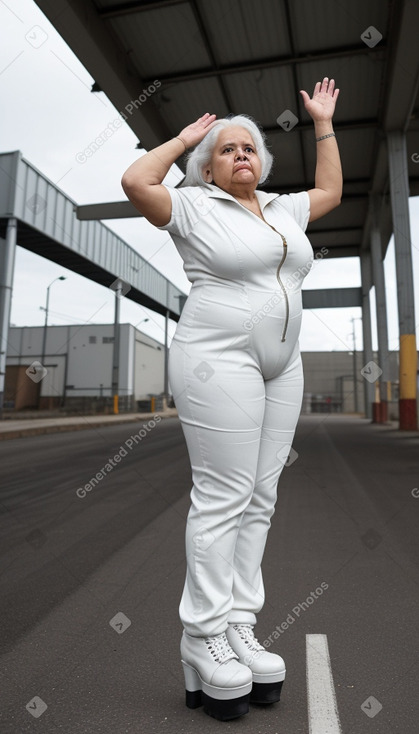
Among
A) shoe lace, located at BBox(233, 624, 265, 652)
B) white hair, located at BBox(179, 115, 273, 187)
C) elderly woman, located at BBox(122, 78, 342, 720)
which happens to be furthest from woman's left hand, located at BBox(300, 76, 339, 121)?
shoe lace, located at BBox(233, 624, 265, 652)

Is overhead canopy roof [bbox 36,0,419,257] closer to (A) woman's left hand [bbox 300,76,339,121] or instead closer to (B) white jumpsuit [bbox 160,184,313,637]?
(A) woman's left hand [bbox 300,76,339,121]

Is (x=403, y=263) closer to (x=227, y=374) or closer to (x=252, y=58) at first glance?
(x=252, y=58)

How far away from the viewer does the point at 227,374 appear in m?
1.38

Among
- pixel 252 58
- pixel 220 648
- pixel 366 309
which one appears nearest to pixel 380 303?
pixel 366 309

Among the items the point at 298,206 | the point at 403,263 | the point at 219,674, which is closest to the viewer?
the point at 219,674

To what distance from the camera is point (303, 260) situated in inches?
59.6

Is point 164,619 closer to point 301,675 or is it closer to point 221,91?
point 301,675

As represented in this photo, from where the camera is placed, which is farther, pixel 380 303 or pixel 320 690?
pixel 380 303

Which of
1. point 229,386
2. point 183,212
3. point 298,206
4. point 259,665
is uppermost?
point 298,206

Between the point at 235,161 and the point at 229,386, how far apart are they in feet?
2.25

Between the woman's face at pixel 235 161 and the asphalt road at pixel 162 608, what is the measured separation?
1.50 meters

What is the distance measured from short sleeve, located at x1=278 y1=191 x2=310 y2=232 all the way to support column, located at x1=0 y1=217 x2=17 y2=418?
53.4 feet

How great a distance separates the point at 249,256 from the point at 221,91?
12082 millimetres

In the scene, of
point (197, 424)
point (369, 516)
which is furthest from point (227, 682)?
point (369, 516)
